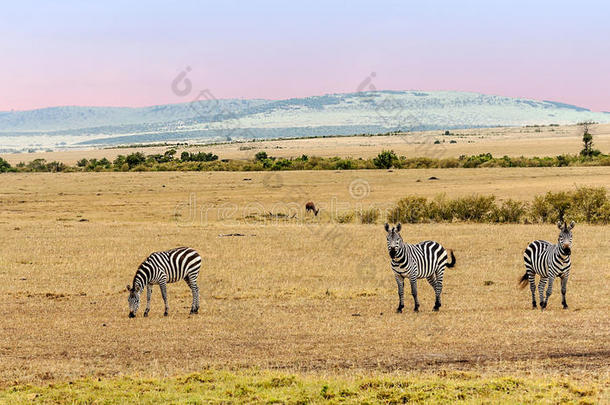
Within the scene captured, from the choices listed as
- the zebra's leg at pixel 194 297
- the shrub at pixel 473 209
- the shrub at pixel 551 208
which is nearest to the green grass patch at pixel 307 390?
the zebra's leg at pixel 194 297

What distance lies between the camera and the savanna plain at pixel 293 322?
10.7 m

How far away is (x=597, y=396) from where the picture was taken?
9.98 metres

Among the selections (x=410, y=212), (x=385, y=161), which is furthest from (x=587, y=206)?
(x=385, y=161)

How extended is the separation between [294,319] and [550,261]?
6.16m

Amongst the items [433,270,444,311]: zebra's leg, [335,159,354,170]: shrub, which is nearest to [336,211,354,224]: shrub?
[433,270,444,311]: zebra's leg

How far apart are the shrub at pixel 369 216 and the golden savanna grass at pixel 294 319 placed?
342 centimetres

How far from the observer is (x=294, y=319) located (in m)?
16.1

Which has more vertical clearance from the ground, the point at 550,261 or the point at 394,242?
the point at 394,242

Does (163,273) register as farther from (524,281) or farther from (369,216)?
(369,216)

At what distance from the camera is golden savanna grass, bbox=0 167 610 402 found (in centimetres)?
1100

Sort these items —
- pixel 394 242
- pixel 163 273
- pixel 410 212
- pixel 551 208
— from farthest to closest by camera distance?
pixel 410 212
pixel 551 208
pixel 163 273
pixel 394 242

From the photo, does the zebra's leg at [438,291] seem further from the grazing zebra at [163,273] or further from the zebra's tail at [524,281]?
the grazing zebra at [163,273]

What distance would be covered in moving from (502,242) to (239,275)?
11.6 metres

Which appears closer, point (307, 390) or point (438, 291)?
point (307, 390)
